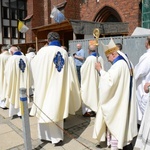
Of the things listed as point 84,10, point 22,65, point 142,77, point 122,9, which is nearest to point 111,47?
point 142,77

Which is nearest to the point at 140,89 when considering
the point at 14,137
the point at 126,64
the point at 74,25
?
the point at 126,64

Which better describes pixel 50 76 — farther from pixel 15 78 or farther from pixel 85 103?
pixel 15 78

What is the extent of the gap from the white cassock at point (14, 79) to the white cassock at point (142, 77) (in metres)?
3.19

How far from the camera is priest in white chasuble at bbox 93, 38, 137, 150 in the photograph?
325 centimetres

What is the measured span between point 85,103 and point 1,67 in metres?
3.34

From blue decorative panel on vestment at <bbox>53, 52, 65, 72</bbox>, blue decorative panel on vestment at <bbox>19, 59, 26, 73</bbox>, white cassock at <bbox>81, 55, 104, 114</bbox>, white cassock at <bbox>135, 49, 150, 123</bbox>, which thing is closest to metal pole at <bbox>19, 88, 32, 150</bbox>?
blue decorative panel on vestment at <bbox>53, 52, 65, 72</bbox>

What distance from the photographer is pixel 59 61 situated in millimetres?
3865

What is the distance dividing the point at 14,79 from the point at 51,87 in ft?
7.38

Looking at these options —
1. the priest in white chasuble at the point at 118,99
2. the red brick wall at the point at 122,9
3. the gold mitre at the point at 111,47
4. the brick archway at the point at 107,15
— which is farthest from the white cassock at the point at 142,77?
the brick archway at the point at 107,15

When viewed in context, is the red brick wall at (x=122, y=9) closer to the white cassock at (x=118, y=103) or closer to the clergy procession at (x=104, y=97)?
the clergy procession at (x=104, y=97)

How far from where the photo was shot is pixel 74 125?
5.00 m

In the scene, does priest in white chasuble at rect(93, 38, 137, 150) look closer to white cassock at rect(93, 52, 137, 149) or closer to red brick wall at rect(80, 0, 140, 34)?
white cassock at rect(93, 52, 137, 149)

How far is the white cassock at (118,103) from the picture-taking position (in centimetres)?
324

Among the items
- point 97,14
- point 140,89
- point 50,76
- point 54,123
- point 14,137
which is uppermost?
point 97,14
